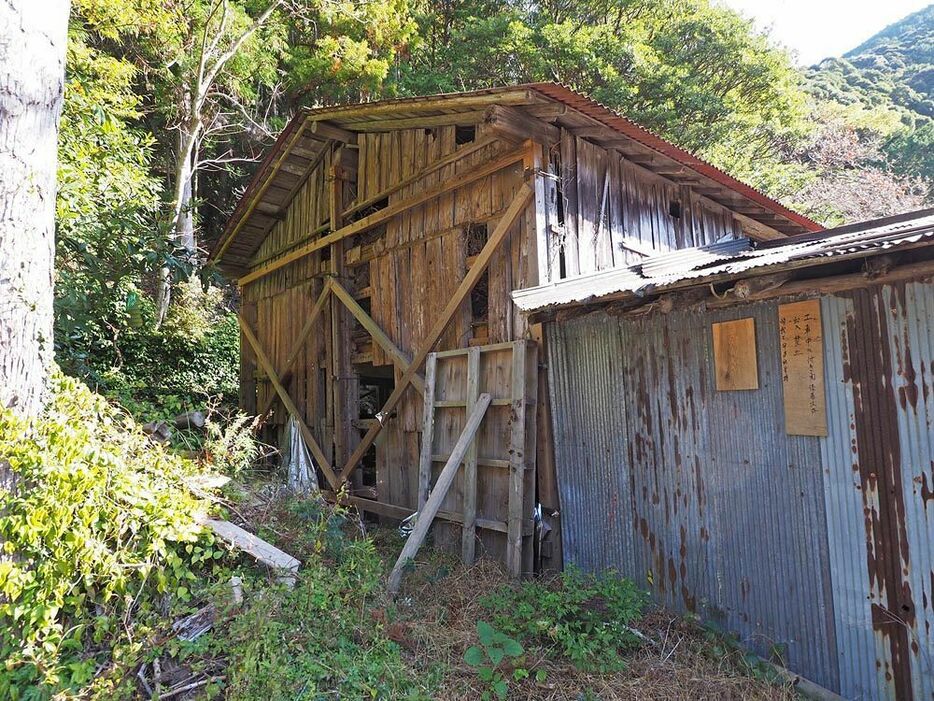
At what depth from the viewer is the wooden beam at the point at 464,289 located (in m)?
5.61

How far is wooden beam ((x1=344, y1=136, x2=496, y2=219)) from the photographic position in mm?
6160

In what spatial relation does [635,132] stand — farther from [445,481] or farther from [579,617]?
[579,617]

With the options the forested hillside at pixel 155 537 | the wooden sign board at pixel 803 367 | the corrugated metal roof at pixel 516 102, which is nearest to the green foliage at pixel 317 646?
the forested hillside at pixel 155 537

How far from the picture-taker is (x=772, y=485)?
3865 mm

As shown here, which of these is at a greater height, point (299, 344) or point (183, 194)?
point (183, 194)

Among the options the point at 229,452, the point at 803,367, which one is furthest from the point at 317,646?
the point at 803,367

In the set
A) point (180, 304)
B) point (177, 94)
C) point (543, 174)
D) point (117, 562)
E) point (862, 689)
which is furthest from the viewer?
point (180, 304)

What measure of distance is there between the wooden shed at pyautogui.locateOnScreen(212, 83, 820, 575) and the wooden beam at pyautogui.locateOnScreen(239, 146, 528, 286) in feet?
0.08

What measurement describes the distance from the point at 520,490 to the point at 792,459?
2.26 m

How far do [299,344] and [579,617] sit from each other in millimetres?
6124

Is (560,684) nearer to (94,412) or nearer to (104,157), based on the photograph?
(94,412)

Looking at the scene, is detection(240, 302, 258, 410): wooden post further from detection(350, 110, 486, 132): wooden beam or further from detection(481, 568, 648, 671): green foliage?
detection(481, 568, 648, 671): green foliage

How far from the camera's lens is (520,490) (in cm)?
520

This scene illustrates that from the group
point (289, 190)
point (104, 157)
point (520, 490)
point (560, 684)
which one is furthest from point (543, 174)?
point (104, 157)
